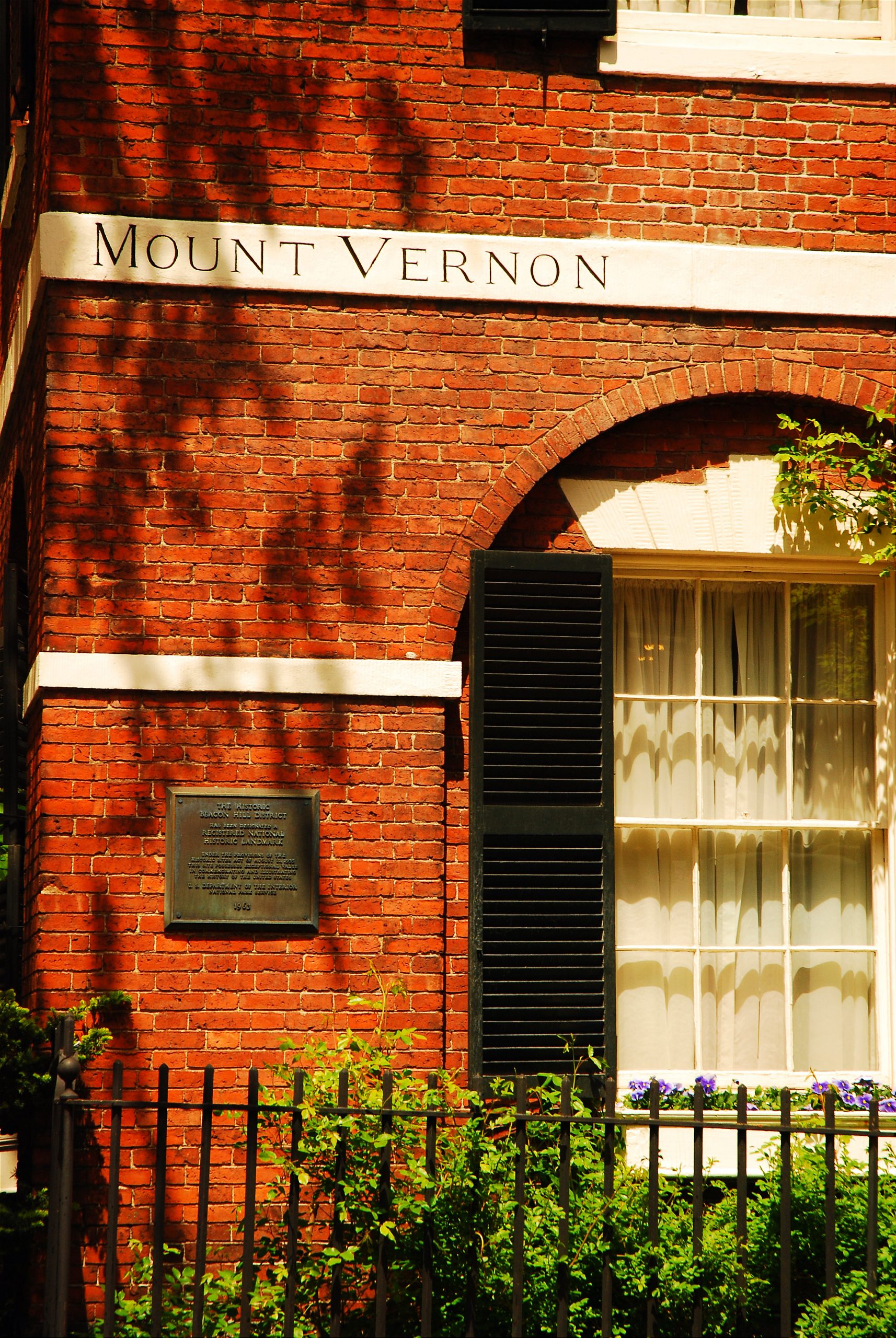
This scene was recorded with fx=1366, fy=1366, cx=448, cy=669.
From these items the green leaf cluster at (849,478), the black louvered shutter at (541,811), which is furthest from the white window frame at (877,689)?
the black louvered shutter at (541,811)

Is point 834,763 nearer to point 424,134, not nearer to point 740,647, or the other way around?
point 740,647

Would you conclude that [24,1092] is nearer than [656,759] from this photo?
Yes

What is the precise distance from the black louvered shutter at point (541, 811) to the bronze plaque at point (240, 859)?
721 millimetres

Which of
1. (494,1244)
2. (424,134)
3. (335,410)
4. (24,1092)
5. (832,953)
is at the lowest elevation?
(494,1244)

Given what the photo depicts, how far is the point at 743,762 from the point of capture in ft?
20.4

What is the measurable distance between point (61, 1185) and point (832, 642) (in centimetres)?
398

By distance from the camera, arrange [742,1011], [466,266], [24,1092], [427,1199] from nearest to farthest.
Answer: [427,1199]
[24,1092]
[466,266]
[742,1011]

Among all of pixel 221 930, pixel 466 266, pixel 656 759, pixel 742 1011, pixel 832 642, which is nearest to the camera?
pixel 221 930

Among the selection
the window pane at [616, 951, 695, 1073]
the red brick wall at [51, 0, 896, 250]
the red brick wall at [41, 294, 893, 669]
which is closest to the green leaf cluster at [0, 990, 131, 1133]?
the red brick wall at [41, 294, 893, 669]

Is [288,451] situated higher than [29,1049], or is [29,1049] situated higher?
[288,451]

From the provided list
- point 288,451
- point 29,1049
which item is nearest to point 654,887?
point 288,451

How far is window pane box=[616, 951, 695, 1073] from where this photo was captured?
236 inches

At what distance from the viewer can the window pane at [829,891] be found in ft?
20.3

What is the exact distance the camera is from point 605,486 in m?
6.10
